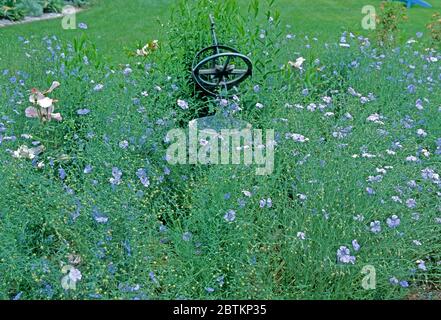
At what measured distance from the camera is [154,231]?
3.44m

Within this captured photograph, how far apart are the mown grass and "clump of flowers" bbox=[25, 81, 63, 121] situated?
0.10 meters

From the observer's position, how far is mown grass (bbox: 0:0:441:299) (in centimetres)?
315

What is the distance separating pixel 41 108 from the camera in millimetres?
4250

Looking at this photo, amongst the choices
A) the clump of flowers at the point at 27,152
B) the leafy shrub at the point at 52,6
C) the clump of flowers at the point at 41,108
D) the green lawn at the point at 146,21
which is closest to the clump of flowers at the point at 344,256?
the clump of flowers at the point at 27,152

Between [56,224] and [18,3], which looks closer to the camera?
[56,224]

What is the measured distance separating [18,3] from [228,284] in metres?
7.70

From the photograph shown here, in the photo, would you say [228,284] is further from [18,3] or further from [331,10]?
[331,10]

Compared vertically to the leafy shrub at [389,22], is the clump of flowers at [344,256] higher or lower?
lower

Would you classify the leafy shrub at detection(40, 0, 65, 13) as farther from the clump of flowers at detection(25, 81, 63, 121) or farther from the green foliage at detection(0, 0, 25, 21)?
the clump of flowers at detection(25, 81, 63, 121)

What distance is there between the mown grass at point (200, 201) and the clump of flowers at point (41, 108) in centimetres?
10

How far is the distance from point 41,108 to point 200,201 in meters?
1.51

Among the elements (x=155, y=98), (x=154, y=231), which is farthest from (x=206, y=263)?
(x=155, y=98)

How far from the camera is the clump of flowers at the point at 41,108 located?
4.19 metres

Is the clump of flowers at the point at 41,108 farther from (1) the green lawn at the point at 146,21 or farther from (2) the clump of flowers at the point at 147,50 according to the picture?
(1) the green lawn at the point at 146,21
